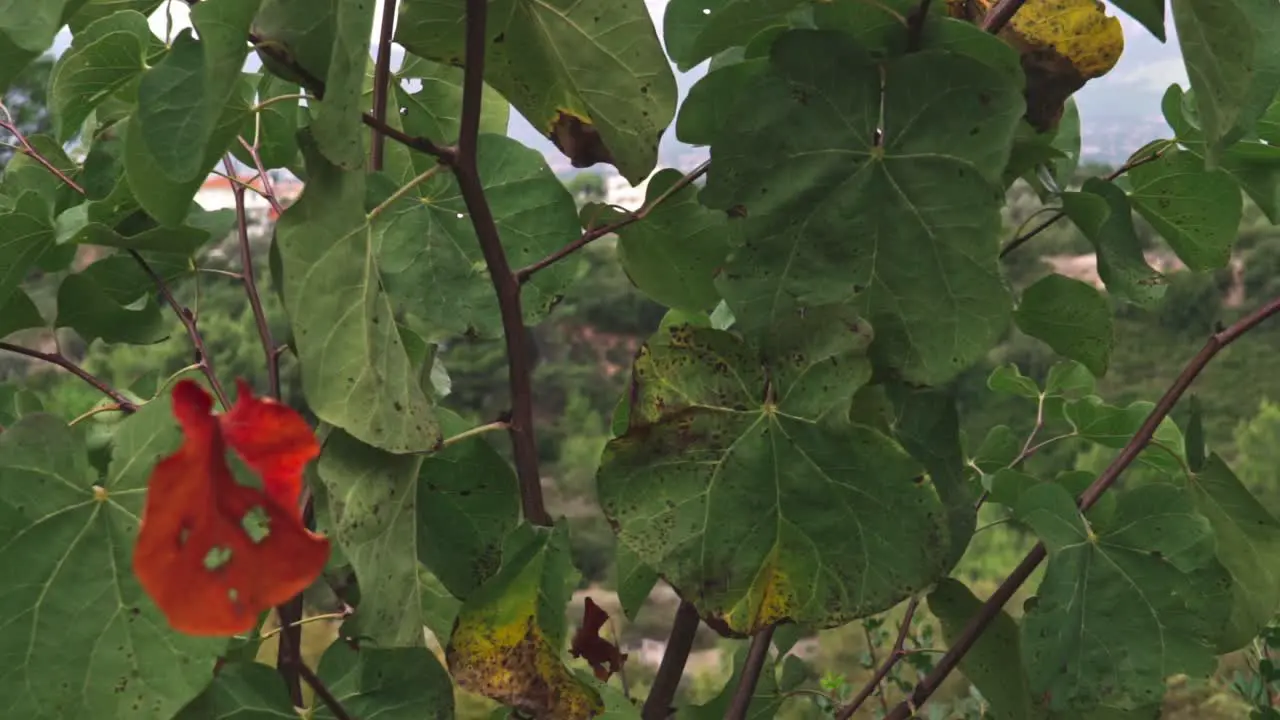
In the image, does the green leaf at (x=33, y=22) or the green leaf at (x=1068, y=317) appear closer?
the green leaf at (x=33, y=22)

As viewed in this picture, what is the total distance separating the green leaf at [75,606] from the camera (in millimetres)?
302

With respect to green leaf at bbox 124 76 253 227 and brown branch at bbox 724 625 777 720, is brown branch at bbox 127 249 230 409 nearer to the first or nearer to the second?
green leaf at bbox 124 76 253 227

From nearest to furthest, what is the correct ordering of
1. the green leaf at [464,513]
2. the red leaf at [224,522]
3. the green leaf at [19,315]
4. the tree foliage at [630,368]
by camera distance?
the red leaf at [224,522] < the tree foliage at [630,368] < the green leaf at [464,513] < the green leaf at [19,315]

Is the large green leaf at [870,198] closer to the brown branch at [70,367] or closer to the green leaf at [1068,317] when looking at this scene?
the green leaf at [1068,317]

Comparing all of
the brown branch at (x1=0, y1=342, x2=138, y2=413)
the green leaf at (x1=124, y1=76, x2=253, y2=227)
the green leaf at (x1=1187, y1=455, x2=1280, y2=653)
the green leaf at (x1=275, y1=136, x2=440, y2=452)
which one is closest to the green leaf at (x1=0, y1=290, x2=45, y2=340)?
the brown branch at (x1=0, y1=342, x2=138, y2=413)

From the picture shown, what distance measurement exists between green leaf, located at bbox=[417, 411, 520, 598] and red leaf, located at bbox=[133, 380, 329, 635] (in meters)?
0.20

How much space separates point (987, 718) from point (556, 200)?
556 mm

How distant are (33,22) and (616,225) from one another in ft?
0.68

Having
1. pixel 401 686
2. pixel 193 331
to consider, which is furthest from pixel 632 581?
pixel 193 331

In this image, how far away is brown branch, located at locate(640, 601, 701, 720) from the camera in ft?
1.48

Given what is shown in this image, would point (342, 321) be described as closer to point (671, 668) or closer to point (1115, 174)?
point (671, 668)

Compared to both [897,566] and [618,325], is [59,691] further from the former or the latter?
[618,325]

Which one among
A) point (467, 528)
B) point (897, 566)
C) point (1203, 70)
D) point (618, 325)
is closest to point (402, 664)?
point (467, 528)

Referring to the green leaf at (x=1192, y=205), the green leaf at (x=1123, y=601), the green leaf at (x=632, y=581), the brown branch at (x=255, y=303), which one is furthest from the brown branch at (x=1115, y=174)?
the brown branch at (x=255, y=303)
